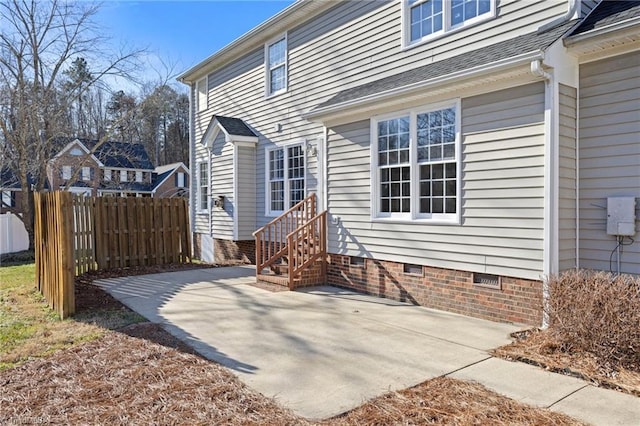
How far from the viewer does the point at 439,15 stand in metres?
7.55

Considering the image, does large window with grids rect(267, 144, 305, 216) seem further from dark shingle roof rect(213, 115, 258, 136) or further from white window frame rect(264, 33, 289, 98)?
white window frame rect(264, 33, 289, 98)

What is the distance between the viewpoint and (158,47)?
720 inches

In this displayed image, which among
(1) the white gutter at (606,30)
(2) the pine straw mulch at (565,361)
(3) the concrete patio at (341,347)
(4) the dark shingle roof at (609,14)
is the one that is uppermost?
(4) the dark shingle roof at (609,14)

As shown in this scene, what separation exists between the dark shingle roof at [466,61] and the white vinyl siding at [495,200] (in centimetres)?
48

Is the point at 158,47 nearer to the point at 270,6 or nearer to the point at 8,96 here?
the point at 8,96

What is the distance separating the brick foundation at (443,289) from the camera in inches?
227

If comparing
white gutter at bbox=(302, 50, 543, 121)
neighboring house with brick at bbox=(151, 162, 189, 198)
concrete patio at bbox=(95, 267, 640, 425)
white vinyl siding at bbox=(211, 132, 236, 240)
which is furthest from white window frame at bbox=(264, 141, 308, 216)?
neighboring house with brick at bbox=(151, 162, 189, 198)

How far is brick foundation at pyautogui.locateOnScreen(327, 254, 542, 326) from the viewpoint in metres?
5.76

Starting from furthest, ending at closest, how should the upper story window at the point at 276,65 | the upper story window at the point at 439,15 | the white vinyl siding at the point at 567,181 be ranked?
the upper story window at the point at 276,65, the upper story window at the point at 439,15, the white vinyl siding at the point at 567,181

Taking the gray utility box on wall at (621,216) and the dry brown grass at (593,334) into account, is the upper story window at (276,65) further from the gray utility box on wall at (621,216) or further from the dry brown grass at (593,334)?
the dry brown grass at (593,334)

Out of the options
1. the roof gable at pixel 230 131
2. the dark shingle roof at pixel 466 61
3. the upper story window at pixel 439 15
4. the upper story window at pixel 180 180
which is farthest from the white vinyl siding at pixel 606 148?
the upper story window at pixel 180 180

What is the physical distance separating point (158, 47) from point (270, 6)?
8.20 meters

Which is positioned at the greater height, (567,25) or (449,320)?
(567,25)

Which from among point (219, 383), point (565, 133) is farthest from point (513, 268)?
point (219, 383)
